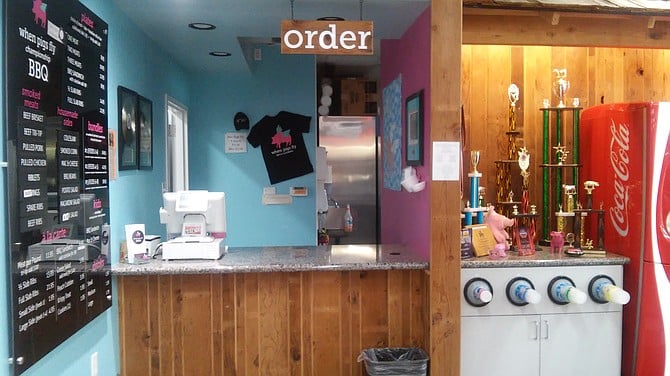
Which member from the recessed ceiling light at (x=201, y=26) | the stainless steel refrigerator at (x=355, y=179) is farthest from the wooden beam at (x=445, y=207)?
the stainless steel refrigerator at (x=355, y=179)

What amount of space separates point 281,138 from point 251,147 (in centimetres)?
30

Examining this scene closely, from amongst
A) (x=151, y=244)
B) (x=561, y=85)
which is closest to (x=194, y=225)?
(x=151, y=244)

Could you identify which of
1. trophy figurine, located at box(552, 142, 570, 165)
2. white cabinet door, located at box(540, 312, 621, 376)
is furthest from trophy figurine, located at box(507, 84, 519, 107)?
white cabinet door, located at box(540, 312, 621, 376)

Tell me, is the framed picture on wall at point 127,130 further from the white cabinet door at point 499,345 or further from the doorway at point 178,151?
the white cabinet door at point 499,345

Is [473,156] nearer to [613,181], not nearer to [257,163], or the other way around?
[613,181]

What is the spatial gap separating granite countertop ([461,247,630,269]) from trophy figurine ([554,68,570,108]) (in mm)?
1050

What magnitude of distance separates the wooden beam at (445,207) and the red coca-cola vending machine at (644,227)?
1190 millimetres

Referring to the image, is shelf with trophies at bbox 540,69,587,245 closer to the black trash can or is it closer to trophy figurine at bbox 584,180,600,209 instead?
trophy figurine at bbox 584,180,600,209

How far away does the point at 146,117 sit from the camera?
3.45m

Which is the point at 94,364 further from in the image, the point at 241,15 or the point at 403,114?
the point at 403,114

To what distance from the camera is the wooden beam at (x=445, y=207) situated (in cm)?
289

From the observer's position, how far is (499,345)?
3.24 metres

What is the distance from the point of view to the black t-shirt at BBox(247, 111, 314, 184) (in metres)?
5.18

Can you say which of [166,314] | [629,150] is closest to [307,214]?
[166,314]
